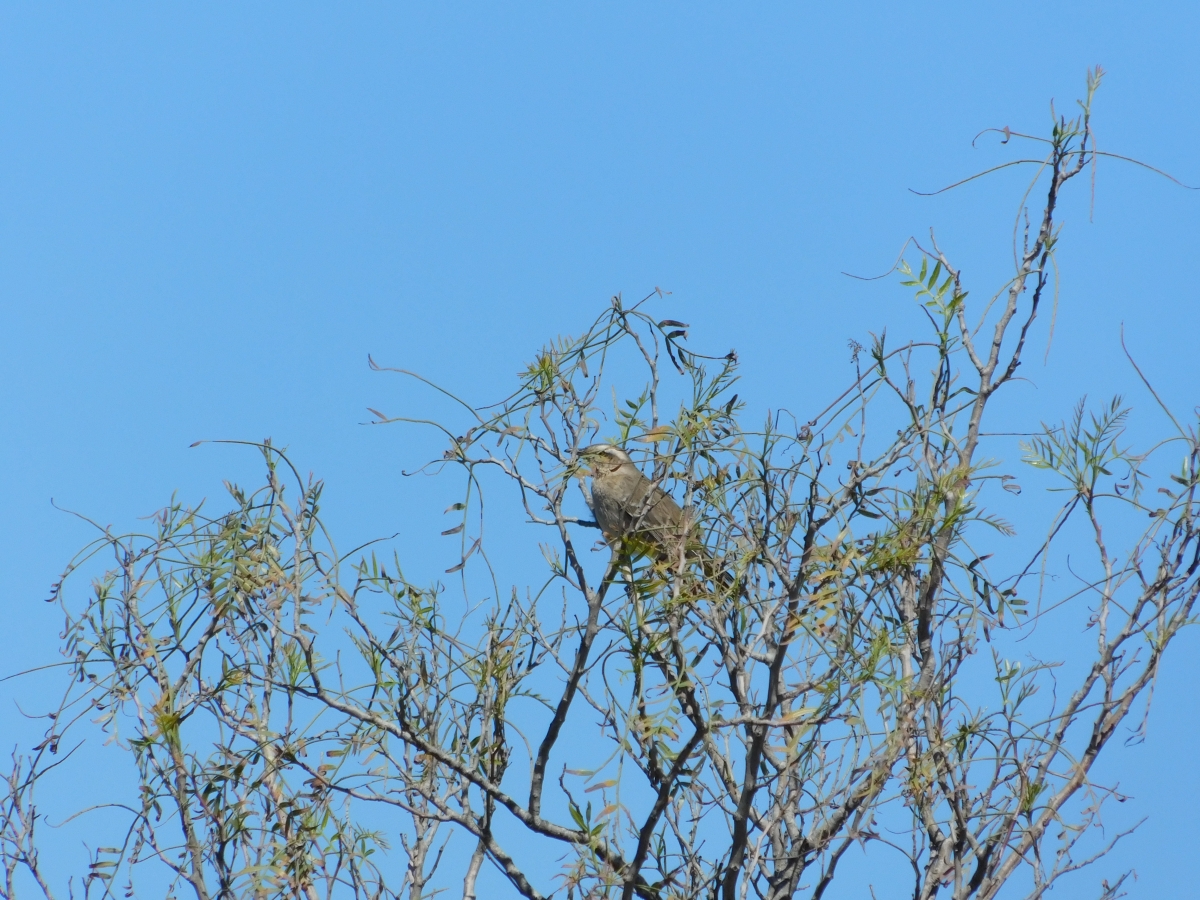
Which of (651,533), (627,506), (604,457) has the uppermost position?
(604,457)

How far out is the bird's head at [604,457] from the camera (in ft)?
10.8

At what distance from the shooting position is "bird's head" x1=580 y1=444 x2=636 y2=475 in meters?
3.30

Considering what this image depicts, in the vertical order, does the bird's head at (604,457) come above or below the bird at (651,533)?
above

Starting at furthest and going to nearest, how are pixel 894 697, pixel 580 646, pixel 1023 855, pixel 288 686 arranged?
pixel 1023 855, pixel 580 646, pixel 288 686, pixel 894 697

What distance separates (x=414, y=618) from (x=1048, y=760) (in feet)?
5.91

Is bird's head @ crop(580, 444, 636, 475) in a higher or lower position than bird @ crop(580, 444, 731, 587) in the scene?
higher

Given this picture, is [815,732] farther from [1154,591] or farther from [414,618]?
Result: [1154,591]

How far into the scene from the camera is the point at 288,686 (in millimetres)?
2883

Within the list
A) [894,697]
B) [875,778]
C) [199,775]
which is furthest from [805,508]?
[199,775]

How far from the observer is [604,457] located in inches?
144

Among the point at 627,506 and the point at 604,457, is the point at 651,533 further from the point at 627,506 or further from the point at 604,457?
the point at 604,457

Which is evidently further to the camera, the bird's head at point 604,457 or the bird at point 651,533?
the bird's head at point 604,457

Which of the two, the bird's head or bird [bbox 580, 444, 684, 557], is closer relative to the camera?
bird [bbox 580, 444, 684, 557]

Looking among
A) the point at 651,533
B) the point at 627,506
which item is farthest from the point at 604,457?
the point at 651,533
